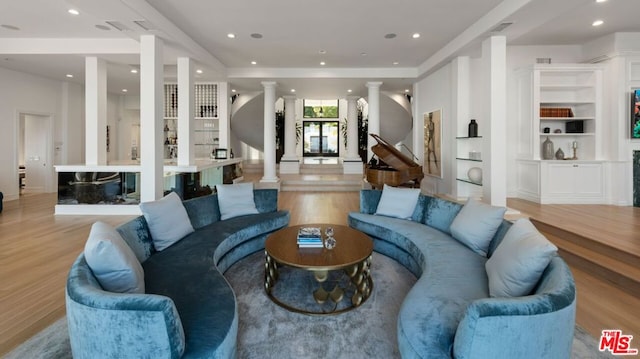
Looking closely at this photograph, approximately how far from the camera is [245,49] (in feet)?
21.5

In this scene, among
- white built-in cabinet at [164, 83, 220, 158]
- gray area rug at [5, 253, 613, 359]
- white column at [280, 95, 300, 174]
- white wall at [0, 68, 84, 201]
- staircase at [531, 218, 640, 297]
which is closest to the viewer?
gray area rug at [5, 253, 613, 359]

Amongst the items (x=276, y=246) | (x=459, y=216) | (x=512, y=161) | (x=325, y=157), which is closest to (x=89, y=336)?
(x=276, y=246)

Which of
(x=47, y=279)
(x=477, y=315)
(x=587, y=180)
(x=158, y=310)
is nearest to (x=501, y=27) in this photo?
(x=587, y=180)

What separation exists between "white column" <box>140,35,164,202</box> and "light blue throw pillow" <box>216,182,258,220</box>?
1757 millimetres

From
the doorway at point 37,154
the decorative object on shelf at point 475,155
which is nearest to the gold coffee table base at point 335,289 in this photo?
the decorative object on shelf at point 475,155

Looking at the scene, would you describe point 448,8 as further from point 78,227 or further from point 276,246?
point 78,227

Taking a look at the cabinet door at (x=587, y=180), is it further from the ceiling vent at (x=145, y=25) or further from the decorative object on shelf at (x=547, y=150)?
the ceiling vent at (x=145, y=25)

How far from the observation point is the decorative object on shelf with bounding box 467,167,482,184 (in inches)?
231

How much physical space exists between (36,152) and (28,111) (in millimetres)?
1214

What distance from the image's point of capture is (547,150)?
6047 mm

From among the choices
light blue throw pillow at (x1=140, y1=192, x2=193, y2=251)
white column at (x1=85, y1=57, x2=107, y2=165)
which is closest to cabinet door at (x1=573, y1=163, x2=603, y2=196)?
light blue throw pillow at (x1=140, y1=192, x2=193, y2=251)

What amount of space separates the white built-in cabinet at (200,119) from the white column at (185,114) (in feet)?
9.75

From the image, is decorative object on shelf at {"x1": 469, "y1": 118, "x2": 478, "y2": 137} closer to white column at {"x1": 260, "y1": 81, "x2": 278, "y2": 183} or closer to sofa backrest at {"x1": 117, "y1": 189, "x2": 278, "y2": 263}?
sofa backrest at {"x1": 117, "y1": 189, "x2": 278, "y2": 263}

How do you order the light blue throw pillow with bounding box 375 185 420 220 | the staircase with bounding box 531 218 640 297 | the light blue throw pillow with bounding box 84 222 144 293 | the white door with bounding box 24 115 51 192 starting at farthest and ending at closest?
the white door with bounding box 24 115 51 192, the light blue throw pillow with bounding box 375 185 420 220, the staircase with bounding box 531 218 640 297, the light blue throw pillow with bounding box 84 222 144 293
